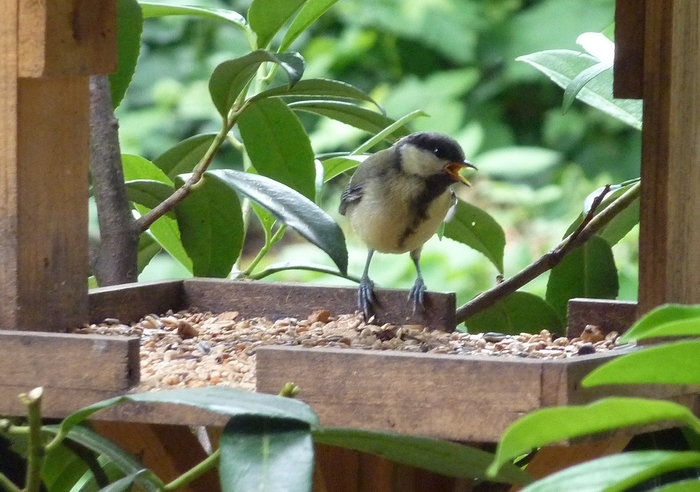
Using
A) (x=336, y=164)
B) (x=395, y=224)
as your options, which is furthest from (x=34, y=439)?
(x=395, y=224)

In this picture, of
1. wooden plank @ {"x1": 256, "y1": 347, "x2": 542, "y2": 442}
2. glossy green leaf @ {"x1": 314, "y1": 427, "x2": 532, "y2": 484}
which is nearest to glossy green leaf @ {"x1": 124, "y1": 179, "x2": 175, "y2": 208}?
wooden plank @ {"x1": 256, "y1": 347, "x2": 542, "y2": 442}

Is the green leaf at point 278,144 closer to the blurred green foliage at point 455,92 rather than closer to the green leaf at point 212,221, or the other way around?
the green leaf at point 212,221

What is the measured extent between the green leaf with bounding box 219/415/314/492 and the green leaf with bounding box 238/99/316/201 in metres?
0.63

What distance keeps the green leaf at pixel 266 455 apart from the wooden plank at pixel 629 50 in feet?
1.56

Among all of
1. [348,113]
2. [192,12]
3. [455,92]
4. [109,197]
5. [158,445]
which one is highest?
[455,92]

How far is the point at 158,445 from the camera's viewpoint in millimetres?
964

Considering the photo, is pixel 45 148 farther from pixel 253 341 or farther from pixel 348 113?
pixel 348 113

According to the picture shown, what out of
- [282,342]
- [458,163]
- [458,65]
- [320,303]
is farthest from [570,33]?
[282,342]

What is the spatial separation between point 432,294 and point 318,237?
0.95ft

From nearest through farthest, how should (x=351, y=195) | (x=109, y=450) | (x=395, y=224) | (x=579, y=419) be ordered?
(x=579, y=419) < (x=109, y=450) < (x=395, y=224) < (x=351, y=195)

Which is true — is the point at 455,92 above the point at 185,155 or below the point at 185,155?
above

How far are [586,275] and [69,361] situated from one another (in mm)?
675

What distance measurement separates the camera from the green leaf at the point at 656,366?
502 millimetres

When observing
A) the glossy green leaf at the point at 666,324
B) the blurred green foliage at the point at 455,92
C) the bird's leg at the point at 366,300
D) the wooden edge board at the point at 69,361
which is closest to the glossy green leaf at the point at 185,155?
the bird's leg at the point at 366,300
